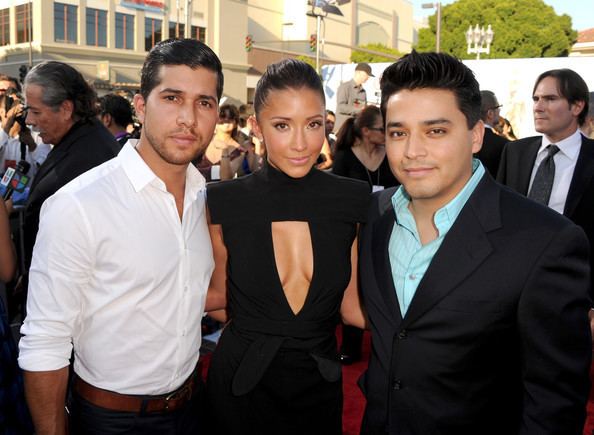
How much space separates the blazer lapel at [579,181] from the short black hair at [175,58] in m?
3.12

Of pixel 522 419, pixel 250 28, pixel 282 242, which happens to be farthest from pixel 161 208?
pixel 250 28

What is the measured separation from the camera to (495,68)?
1270 cm

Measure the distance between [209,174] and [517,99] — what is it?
351 inches

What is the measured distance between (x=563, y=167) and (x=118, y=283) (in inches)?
147

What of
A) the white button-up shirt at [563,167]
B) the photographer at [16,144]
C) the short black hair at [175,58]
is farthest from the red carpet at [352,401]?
the photographer at [16,144]

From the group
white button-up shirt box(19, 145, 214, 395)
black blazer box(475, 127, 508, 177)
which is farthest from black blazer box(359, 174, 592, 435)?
black blazer box(475, 127, 508, 177)

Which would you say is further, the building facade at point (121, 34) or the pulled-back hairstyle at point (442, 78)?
the building facade at point (121, 34)

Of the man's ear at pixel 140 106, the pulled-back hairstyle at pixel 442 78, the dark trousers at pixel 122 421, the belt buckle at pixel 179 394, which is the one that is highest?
the pulled-back hairstyle at pixel 442 78

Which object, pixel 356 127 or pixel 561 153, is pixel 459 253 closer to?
pixel 561 153

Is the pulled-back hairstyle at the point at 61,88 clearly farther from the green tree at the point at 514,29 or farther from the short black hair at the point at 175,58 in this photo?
the green tree at the point at 514,29

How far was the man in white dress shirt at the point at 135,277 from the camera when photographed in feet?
6.18

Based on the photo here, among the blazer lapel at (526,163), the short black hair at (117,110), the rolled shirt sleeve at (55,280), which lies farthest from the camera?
the short black hair at (117,110)

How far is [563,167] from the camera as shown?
4.41 metres

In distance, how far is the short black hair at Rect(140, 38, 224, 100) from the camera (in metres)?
2.15
